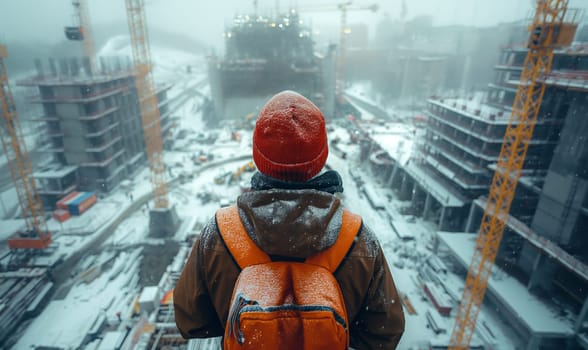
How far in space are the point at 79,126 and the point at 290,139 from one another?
33583mm

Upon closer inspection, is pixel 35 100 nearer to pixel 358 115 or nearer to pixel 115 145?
pixel 115 145

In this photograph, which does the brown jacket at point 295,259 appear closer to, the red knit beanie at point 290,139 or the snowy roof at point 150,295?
the red knit beanie at point 290,139

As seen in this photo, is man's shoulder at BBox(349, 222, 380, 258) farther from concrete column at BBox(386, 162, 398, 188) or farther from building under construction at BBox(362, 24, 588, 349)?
concrete column at BBox(386, 162, 398, 188)

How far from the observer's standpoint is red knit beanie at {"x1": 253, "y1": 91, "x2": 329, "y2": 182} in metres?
2.21

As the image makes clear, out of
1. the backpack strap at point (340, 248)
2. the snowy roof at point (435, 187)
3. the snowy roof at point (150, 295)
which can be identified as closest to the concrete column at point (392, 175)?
the snowy roof at point (435, 187)

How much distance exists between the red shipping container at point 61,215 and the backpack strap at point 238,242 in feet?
101

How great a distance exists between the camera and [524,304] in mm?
15859

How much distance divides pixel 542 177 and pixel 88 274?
30.5 m

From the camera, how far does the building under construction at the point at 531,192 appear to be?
15062mm

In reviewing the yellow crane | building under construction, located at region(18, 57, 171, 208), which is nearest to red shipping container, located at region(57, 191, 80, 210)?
building under construction, located at region(18, 57, 171, 208)

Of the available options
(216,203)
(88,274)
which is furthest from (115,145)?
(88,274)

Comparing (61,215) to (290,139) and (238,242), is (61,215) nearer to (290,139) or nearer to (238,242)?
(238,242)

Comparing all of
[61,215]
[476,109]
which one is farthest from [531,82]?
[61,215]

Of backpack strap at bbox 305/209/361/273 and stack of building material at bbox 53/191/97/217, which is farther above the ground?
backpack strap at bbox 305/209/361/273
